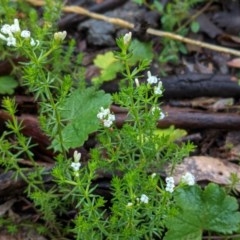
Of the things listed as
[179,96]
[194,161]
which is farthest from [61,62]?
[194,161]

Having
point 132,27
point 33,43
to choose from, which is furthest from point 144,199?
point 132,27

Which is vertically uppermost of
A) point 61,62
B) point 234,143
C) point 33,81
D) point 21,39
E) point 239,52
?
point 21,39

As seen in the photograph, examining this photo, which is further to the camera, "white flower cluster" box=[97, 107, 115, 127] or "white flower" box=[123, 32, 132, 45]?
"white flower cluster" box=[97, 107, 115, 127]

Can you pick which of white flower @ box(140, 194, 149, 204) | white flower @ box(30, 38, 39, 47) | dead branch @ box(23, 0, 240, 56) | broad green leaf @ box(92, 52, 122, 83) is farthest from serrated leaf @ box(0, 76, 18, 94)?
white flower @ box(140, 194, 149, 204)

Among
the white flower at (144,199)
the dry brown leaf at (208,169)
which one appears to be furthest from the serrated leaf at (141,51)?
the white flower at (144,199)

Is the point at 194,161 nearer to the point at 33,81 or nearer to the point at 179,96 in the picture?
the point at 179,96

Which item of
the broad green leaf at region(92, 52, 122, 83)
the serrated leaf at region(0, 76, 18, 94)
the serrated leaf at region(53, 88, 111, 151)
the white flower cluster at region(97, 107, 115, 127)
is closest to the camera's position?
the white flower cluster at region(97, 107, 115, 127)

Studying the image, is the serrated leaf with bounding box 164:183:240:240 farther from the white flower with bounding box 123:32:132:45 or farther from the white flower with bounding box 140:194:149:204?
the white flower with bounding box 123:32:132:45
